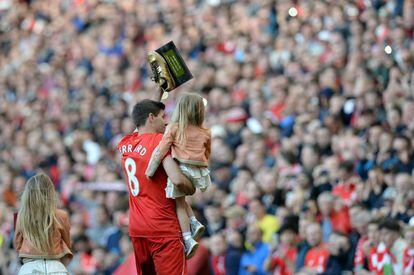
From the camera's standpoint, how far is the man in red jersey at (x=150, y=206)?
381 inches

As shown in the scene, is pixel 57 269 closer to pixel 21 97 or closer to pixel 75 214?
pixel 75 214

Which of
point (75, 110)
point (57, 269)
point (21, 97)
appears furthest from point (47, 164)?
point (57, 269)

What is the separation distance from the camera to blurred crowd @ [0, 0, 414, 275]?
13430mm

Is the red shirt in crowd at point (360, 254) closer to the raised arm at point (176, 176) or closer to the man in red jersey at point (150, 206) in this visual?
the man in red jersey at point (150, 206)

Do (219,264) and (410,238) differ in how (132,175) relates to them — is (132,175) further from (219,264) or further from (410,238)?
(219,264)

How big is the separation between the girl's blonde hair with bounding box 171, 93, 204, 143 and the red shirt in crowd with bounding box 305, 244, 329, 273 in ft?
11.7

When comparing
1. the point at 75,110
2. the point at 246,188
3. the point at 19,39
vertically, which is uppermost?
the point at 19,39

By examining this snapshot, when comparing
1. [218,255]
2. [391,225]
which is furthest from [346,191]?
[391,225]

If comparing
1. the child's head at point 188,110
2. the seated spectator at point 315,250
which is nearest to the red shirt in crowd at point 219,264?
the seated spectator at point 315,250

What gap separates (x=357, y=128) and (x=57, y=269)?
6249 millimetres

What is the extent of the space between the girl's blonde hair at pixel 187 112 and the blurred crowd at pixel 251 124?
2.48 m

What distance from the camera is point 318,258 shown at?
506 inches

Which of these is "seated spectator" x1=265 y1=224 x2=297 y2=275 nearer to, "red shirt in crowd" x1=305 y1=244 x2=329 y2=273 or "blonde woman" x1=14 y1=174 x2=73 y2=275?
"red shirt in crowd" x1=305 y1=244 x2=329 y2=273

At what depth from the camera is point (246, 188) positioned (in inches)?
601
